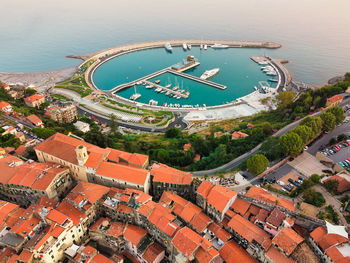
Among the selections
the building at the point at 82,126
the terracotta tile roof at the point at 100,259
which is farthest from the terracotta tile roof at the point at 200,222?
the building at the point at 82,126

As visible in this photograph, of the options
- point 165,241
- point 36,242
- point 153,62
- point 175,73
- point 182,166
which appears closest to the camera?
point 36,242

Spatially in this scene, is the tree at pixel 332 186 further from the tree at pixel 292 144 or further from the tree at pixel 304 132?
the tree at pixel 304 132

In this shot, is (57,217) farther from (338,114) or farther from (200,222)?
(338,114)

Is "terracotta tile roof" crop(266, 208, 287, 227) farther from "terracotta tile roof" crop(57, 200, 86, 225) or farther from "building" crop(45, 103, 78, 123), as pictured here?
→ "building" crop(45, 103, 78, 123)

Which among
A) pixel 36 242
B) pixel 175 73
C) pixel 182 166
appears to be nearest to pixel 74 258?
pixel 36 242

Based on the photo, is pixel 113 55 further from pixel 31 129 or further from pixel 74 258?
pixel 74 258

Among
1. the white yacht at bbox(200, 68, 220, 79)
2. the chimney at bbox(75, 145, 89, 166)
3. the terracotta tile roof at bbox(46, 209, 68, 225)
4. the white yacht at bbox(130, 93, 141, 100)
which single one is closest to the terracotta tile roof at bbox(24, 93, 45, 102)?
the white yacht at bbox(130, 93, 141, 100)
